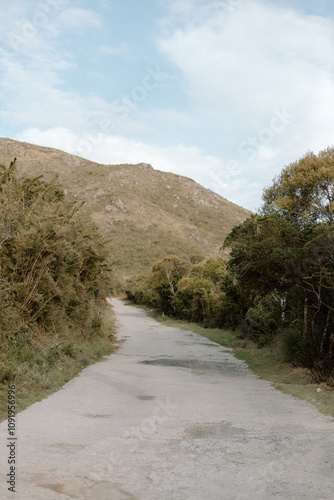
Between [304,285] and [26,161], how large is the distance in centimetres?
11086

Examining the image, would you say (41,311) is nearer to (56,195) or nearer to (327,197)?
(56,195)

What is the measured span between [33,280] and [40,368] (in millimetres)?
3060

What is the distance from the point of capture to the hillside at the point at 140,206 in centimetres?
9619

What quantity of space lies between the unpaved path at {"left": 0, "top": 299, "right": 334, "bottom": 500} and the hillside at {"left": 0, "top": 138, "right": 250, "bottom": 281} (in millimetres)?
75580

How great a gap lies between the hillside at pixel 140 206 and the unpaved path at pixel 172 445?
248ft

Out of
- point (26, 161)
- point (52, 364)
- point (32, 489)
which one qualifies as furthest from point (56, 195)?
point (26, 161)

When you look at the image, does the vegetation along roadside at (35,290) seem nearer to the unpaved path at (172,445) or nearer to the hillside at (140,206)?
the unpaved path at (172,445)

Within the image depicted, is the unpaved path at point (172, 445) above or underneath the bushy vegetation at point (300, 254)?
underneath

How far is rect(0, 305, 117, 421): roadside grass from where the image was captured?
9.73 m

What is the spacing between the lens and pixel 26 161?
114 m

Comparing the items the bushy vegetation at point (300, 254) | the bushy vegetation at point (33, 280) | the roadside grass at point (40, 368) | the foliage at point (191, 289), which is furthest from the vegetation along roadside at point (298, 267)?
the foliage at point (191, 289)

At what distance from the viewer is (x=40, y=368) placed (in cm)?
1220

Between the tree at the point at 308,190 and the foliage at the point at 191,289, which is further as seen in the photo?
the foliage at the point at 191,289

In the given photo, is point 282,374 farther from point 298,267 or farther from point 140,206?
point 140,206
